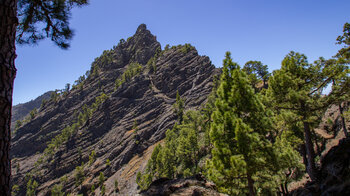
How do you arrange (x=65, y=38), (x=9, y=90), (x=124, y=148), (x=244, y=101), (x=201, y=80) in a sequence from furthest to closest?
1. (x=201, y=80)
2. (x=124, y=148)
3. (x=244, y=101)
4. (x=65, y=38)
5. (x=9, y=90)

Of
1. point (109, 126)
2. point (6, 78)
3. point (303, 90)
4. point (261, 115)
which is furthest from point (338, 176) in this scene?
point (109, 126)

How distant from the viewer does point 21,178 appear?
110500 millimetres

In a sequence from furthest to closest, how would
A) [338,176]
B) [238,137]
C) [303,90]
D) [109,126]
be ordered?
[109,126] < [303,90] < [238,137] < [338,176]

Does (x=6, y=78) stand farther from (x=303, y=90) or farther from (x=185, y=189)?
(x=303, y=90)

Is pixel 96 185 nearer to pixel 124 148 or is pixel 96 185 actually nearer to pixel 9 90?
pixel 124 148

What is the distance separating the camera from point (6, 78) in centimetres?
279

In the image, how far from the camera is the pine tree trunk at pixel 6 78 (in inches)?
101

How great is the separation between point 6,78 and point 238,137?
9.13 metres

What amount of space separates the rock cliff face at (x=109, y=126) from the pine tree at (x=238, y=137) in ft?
191

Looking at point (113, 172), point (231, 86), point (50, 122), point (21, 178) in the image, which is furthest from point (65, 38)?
point (50, 122)

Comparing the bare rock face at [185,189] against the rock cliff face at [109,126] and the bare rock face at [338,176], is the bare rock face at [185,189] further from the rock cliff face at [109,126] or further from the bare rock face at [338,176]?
the rock cliff face at [109,126]

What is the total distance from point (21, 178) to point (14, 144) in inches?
1816

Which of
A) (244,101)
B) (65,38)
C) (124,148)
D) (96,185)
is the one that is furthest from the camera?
(124,148)

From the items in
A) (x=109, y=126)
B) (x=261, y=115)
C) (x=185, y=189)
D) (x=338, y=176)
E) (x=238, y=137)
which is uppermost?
(x=109, y=126)
